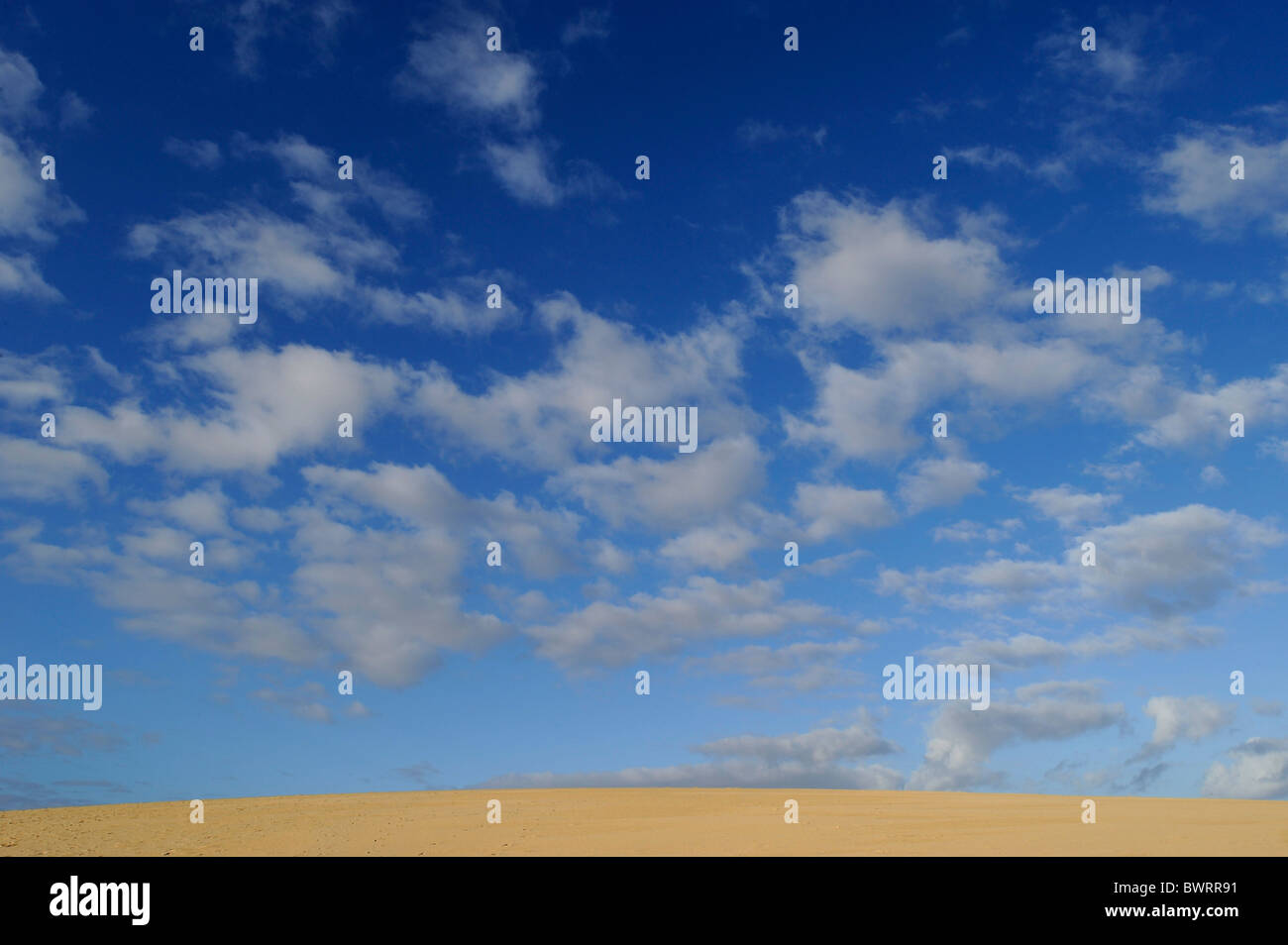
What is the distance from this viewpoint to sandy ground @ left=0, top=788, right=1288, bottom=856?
30500mm

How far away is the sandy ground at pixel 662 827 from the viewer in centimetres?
3050

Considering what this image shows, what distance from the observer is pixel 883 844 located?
30.7m

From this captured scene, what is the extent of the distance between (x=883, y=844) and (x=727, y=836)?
5.73 metres

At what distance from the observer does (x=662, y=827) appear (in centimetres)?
3688
